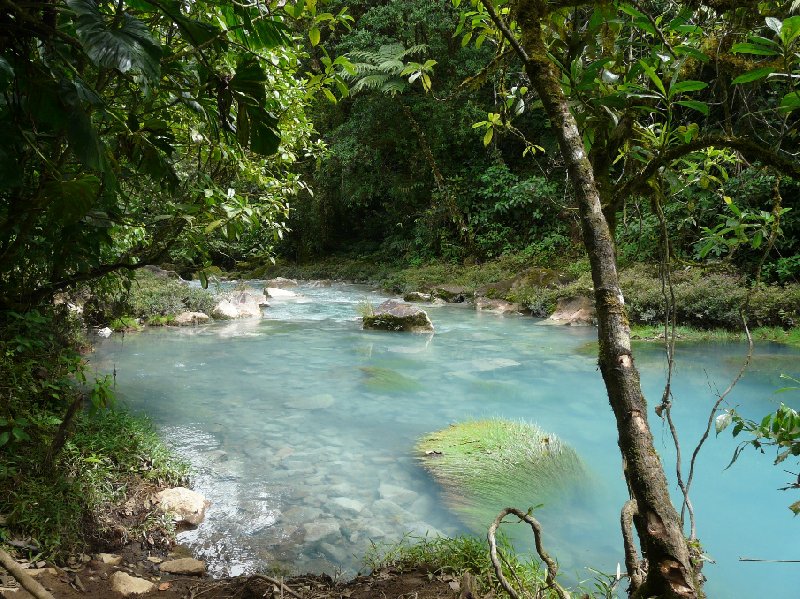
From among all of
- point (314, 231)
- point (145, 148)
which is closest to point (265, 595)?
point (145, 148)

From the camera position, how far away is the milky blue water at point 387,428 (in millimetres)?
3213

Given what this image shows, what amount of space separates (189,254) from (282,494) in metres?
1.75

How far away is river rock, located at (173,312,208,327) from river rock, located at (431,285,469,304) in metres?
6.13

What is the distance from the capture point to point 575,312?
10773 mm

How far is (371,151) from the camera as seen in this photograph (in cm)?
1823

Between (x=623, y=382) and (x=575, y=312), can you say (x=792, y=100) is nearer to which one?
(x=623, y=382)

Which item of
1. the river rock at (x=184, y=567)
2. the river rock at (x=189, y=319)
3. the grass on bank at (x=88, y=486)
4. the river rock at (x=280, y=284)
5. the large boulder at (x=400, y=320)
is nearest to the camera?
the grass on bank at (x=88, y=486)

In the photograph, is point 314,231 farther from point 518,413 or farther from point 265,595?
point 265,595

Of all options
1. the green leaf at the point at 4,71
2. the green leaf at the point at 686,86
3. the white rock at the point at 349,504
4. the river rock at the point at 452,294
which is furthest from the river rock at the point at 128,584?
the river rock at the point at 452,294

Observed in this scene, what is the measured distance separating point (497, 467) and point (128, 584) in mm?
Result: 2703

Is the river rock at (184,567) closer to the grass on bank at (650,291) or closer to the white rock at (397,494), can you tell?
the white rock at (397,494)

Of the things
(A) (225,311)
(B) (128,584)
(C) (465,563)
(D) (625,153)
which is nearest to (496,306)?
(A) (225,311)

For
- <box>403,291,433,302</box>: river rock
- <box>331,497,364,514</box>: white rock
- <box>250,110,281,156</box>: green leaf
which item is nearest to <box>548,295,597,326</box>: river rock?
<box>403,291,433,302</box>: river rock

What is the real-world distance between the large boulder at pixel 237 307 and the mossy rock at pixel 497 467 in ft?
24.1
